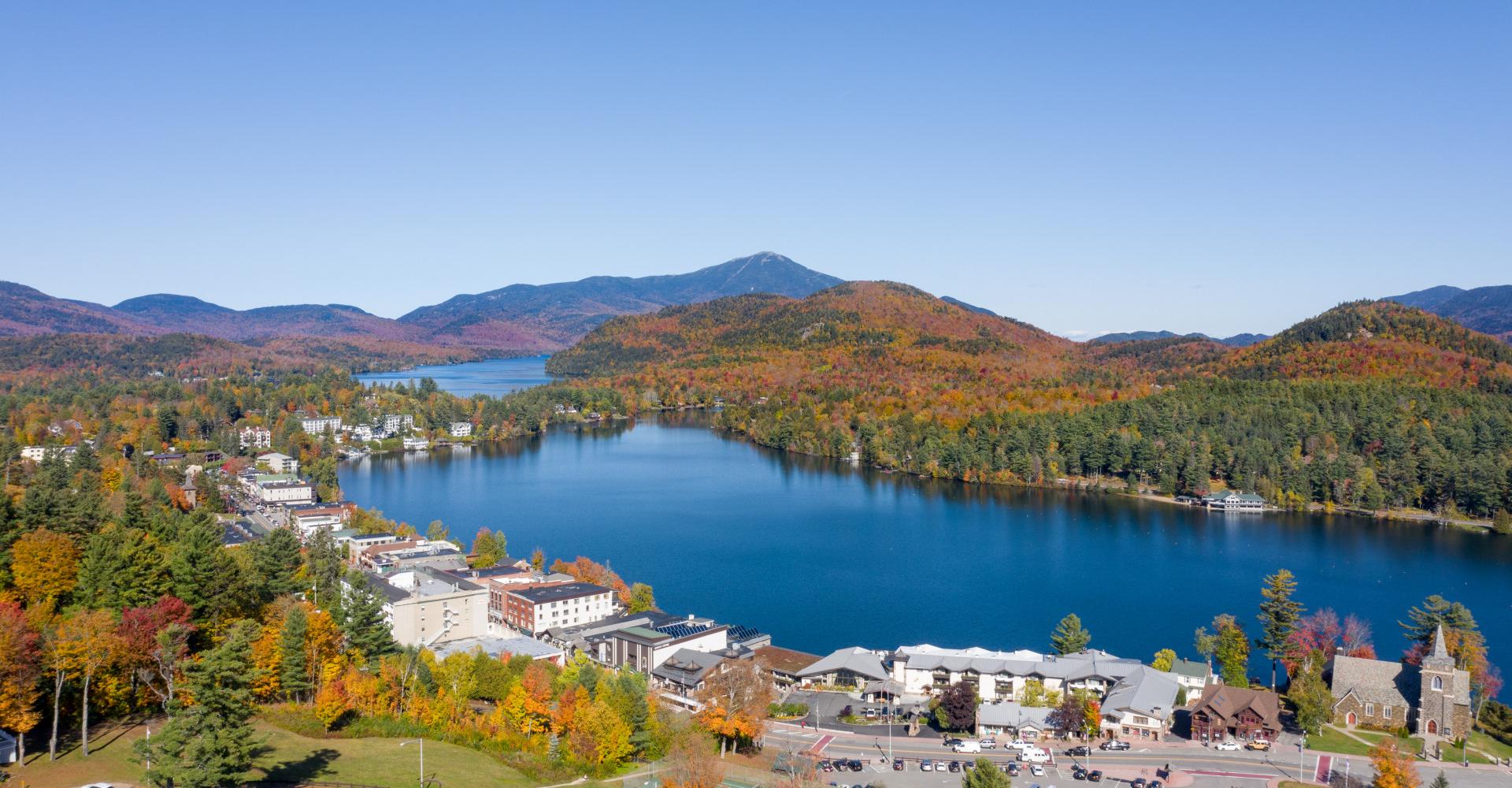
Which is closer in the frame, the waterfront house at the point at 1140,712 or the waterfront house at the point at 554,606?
the waterfront house at the point at 1140,712

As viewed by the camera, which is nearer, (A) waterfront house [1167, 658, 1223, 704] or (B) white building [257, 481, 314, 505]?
(A) waterfront house [1167, 658, 1223, 704]

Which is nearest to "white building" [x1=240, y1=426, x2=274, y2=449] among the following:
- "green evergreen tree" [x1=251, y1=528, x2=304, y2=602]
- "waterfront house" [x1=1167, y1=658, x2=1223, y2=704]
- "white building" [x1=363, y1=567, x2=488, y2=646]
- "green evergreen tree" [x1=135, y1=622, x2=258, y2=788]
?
"white building" [x1=363, y1=567, x2=488, y2=646]

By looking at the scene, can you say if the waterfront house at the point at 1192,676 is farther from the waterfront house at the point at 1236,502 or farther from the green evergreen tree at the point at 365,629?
the waterfront house at the point at 1236,502

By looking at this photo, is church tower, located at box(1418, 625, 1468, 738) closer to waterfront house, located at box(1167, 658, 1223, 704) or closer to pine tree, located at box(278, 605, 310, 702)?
waterfront house, located at box(1167, 658, 1223, 704)

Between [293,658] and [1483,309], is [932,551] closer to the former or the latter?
[293,658]

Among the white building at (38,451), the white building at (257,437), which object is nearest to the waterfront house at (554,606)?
the white building at (38,451)
